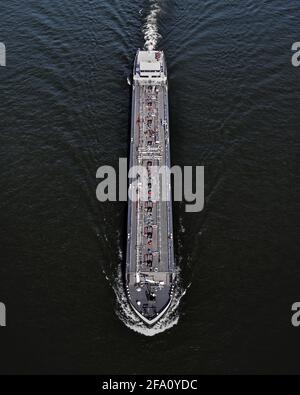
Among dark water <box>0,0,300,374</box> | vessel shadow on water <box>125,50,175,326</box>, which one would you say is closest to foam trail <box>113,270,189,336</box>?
dark water <box>0,0,300,374</box>

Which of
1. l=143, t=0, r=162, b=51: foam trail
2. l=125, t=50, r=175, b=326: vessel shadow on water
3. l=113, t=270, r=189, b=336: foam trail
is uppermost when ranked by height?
l=143, t=0, r=162, b=51: foam trail

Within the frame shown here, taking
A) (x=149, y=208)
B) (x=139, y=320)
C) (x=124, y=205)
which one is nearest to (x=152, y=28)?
(x=124, y=205)

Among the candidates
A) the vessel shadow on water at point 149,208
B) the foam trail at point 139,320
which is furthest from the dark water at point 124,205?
the vessel shadow on water at point 149,208

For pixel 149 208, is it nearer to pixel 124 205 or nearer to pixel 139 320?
pixel 124 205

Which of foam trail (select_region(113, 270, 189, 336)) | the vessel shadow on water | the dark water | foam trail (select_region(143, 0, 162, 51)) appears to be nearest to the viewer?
the dark water

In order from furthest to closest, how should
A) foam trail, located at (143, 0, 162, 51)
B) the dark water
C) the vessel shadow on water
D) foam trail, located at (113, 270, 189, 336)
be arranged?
foam trail, located at (143, 0, 162, 51) < the vessel shadow on water < foam trail, located at (113, 270, 189, 336) < the dark water

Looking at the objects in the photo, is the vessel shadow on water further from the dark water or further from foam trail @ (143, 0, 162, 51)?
foam trail @ (143, 0, 162, 51)

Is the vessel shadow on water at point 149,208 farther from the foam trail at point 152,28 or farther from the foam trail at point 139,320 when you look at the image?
the foam trail at point 152,28
